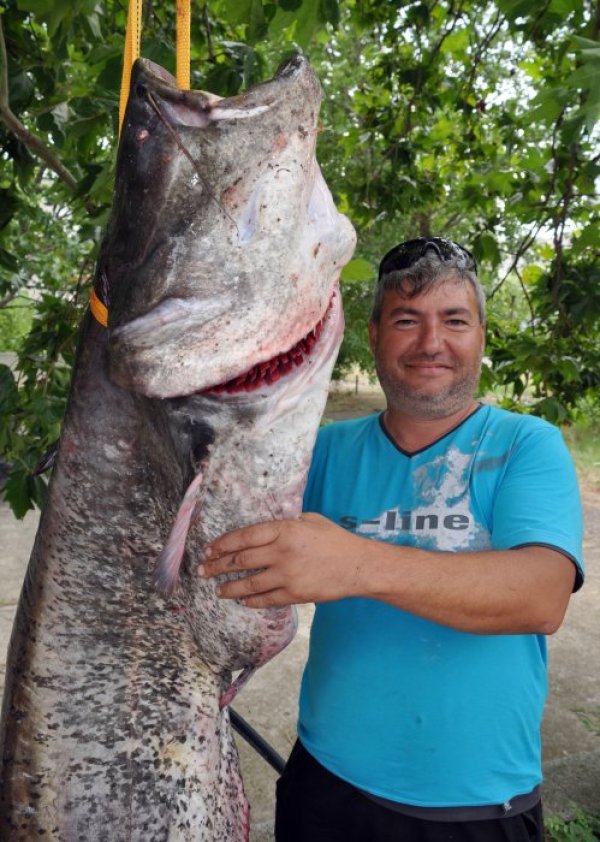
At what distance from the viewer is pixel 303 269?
4.15ft

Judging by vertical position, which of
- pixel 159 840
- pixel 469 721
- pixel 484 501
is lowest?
pixel 159 840

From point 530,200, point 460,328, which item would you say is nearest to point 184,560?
point 460,328

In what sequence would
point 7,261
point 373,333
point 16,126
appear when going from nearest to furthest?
point 373,333 → point 16,126 → point 7,261

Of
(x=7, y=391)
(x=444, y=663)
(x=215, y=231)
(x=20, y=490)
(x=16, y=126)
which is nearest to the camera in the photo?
(x=215, y=231)

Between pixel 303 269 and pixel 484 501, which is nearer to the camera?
pixel 303 269

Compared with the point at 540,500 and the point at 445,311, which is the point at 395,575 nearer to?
the point at 540,500

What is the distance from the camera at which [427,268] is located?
2.02 meters

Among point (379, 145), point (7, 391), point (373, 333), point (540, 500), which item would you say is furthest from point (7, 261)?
point (379, 145)

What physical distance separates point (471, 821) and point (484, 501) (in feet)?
2.61

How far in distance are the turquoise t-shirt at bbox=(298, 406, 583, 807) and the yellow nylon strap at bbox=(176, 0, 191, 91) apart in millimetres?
1140

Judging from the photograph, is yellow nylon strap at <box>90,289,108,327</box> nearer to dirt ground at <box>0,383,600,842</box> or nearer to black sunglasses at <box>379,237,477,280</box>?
black sunglasses at <box>379,237,477,280</box>

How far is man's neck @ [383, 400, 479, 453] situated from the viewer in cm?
208

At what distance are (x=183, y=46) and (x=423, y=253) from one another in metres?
0.95

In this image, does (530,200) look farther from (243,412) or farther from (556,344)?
(243,412)
